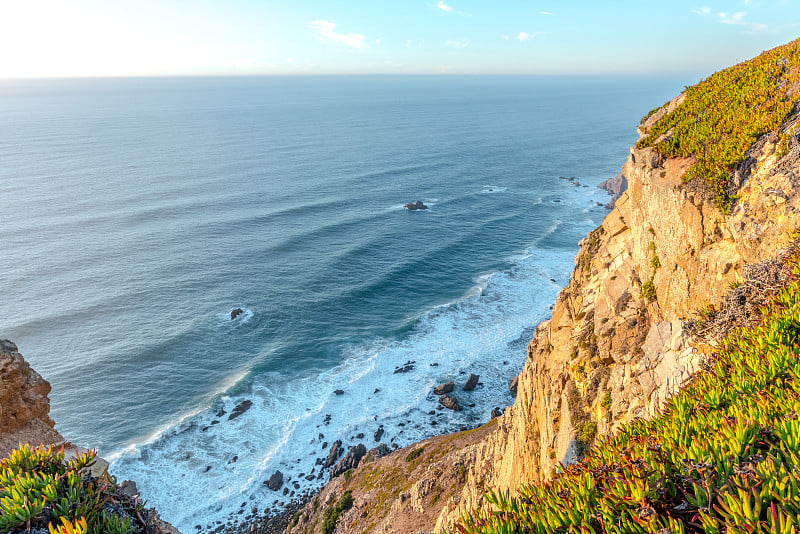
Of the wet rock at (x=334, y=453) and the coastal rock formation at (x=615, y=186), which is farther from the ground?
the coastal rock formation at (x=615, y=186)

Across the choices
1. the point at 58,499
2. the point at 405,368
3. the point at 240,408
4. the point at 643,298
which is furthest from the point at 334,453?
the point at 58,499

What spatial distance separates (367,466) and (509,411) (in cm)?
2033

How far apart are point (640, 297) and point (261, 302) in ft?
191

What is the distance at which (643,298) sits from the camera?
16.4 metres

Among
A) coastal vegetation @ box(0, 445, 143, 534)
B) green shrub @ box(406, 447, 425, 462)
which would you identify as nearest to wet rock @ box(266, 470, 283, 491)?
green shrub @ box(406, 447, 425, 462)

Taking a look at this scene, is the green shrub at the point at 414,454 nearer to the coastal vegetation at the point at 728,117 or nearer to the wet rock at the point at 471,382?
the wet rock at the point at 471,382

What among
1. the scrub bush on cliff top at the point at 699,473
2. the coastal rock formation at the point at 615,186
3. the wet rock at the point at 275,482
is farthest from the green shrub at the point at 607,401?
the coastal rock formation at the point at 615,186

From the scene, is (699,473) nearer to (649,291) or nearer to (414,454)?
(649,291)

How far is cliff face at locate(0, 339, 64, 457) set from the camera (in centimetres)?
1487

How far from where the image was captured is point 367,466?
4084cm

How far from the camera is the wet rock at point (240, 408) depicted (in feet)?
161

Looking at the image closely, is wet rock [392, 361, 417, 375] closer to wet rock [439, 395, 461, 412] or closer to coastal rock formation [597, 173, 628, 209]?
wet rock [439, 395, 461, 412]

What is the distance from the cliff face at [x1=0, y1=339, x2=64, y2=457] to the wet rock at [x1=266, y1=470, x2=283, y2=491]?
29744 mm

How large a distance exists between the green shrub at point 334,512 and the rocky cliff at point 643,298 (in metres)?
12.7
